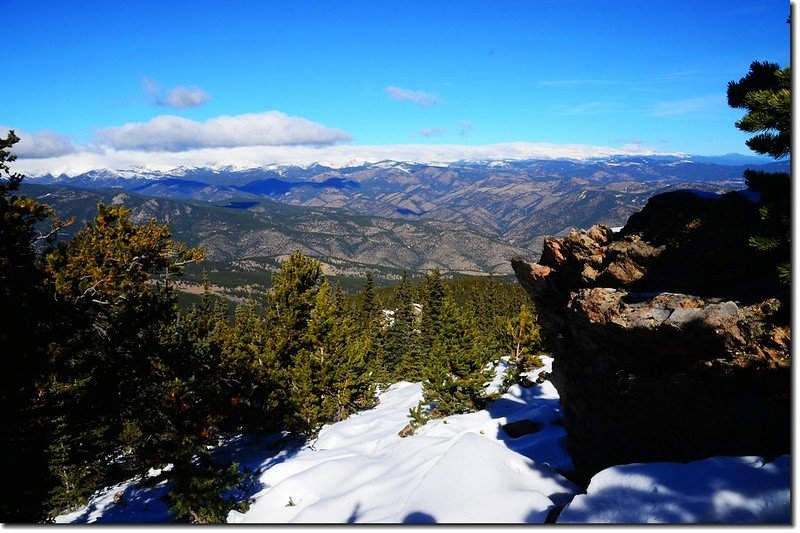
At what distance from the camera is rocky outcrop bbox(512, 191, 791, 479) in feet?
28.9

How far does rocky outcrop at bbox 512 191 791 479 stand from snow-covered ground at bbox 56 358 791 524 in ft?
5.96

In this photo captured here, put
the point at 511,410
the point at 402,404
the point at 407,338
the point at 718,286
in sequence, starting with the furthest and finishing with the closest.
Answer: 1. the point at 407,338
2. the point at 402,404
3. the point at 511,410
4. the point at 718,286

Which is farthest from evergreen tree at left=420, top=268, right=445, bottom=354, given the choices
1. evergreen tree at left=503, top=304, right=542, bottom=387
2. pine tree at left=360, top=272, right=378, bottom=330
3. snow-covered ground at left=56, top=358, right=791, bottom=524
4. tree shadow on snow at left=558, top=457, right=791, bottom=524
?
tree shadow on snow at left=558, top=457, right=791, bottom=524

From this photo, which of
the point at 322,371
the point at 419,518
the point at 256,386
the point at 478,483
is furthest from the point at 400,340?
the point at 419,518

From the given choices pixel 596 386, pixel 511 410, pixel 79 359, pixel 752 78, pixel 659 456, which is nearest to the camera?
pixel 752 78

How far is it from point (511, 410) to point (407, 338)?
4571cm

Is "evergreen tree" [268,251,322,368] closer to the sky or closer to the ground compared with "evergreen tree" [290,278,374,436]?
closer to the sky

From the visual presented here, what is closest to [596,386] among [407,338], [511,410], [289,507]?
[289,507]

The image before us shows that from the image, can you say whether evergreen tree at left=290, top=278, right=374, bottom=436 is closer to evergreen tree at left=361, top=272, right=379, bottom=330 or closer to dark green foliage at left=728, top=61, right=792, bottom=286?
dark green foliage at left=728, top=61, right=792, bottom=286

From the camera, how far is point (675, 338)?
995 cm

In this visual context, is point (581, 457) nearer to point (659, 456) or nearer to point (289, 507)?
point (659, 456)

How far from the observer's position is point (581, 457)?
1556cm

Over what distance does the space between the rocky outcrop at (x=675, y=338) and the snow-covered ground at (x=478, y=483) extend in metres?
1.82

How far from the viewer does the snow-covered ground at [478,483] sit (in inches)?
→ 269
